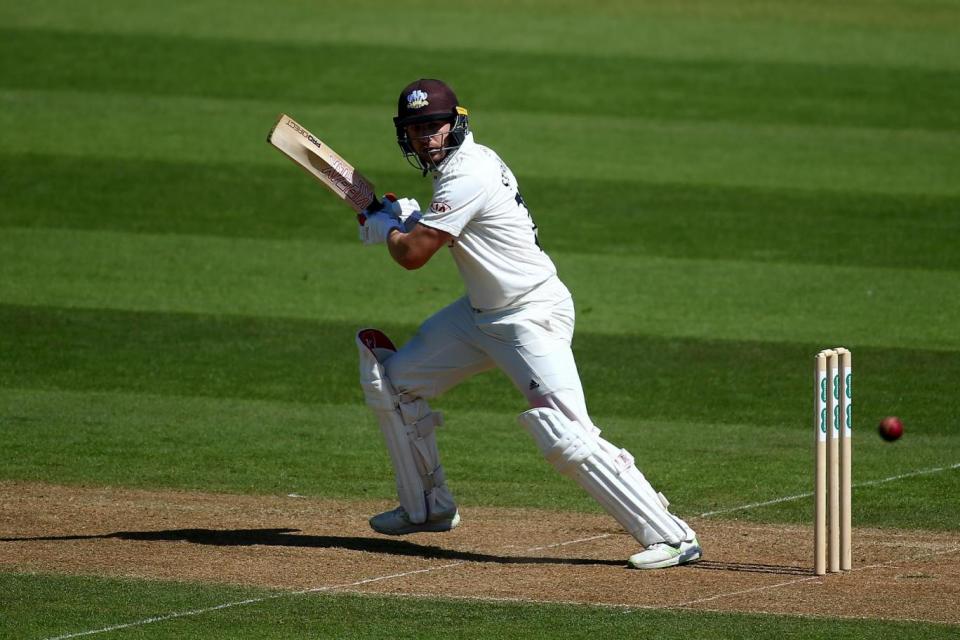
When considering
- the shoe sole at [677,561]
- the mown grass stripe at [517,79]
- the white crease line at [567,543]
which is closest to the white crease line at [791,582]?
the shoe sole at [677,561]

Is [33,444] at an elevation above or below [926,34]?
below

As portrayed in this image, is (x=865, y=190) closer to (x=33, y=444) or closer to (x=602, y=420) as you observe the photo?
(x=602, y=420)

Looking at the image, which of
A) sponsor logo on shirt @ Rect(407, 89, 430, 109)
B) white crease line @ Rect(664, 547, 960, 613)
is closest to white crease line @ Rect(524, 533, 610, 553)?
white crease line @ Rect(664, 547, 960, 613)

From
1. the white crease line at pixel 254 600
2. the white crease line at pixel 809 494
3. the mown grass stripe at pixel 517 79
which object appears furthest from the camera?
the mown grass stripe at pixel 517 79

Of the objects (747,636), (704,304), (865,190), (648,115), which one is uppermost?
(648,115)

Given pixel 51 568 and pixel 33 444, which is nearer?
pixel 51 568

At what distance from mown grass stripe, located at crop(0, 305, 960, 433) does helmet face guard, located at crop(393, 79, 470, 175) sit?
3218 mm

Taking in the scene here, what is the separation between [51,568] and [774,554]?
9.79 ft

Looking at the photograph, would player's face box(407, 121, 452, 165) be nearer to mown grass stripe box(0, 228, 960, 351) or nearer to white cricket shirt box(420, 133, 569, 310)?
white cricket shirt box(420, 133, 569, 310)

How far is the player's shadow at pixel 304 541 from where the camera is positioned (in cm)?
648

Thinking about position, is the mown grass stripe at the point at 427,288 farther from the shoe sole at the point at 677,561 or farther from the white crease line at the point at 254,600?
the white crease line at the point at 254,600

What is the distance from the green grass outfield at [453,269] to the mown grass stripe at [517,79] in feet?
0.17

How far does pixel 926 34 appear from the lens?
19.3 meters

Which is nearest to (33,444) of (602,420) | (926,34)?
(602,420)
